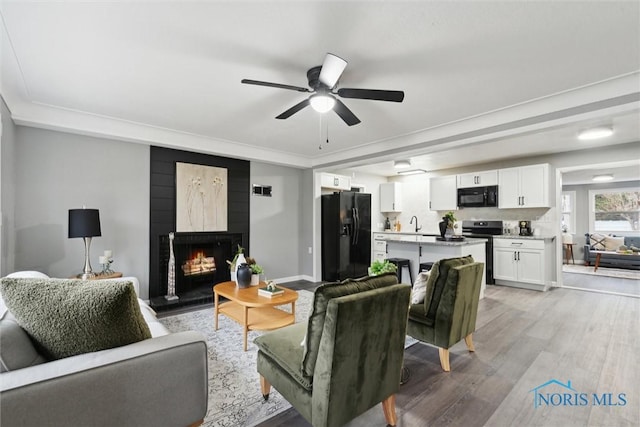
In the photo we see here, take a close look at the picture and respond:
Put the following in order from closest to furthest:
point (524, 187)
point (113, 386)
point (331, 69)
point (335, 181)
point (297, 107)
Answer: point (113, 386) < point (331, 69) < point (297, 107) < point (524, 187) < point (335, 181)

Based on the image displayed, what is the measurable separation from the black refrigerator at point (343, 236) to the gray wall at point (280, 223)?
434 millimetres

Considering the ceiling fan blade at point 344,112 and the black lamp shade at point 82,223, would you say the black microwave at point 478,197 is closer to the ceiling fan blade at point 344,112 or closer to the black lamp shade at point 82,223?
the ceiling fan blade at point 344,112

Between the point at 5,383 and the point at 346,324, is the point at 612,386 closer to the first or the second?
the point at 346,324

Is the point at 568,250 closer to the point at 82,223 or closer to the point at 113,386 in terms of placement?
the point at 113,386

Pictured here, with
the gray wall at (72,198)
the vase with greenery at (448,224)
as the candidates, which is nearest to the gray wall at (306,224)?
the vase with greenery at (448,224)

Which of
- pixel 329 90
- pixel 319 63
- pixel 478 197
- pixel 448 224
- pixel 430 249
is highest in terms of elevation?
pixel 319 63

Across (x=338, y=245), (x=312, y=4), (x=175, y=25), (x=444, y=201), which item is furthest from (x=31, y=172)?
(x=444, y=201)

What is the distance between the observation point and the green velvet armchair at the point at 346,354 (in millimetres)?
1396

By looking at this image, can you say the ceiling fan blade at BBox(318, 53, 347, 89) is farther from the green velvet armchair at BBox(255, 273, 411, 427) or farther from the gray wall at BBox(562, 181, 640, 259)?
the gray wall at BBox(562, 181, 640, 259)

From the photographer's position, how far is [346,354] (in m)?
1.42

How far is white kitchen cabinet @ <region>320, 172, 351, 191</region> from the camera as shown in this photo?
242 inches

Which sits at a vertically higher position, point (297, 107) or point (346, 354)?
point (297, 107)

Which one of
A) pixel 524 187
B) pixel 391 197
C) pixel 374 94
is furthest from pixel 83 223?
pixel 524 187

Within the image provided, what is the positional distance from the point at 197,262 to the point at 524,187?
607 cm
